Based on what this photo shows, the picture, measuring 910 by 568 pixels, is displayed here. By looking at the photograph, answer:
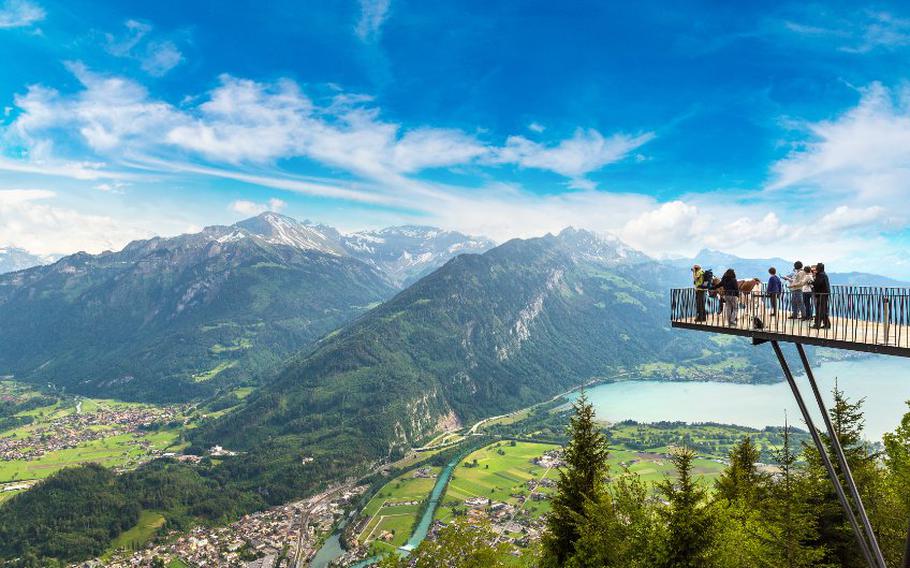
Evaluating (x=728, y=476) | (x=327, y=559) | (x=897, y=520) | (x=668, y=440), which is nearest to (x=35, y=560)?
(x=327, y=559)

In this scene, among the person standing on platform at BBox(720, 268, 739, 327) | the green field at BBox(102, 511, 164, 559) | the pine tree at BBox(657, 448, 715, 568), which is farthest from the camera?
the green field at BBox(102, 511, 164, 559)

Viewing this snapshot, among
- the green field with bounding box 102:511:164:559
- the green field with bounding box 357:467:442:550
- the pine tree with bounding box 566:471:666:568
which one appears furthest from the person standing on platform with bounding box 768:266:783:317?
the green field with bounding box 102:511:164:559

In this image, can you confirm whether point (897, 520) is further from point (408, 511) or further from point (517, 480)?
point (517, 480)

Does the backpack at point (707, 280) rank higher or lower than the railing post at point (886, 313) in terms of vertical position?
higher

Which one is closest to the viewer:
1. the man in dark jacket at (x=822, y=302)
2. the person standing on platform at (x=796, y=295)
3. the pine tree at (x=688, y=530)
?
the man in dark jacket at (x=822, y=302)

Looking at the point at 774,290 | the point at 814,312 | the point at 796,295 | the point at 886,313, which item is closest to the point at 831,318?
the point at 814,312

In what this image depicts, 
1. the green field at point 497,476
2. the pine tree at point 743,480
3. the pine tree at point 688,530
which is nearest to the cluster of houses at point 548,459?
the green field at point 497,476

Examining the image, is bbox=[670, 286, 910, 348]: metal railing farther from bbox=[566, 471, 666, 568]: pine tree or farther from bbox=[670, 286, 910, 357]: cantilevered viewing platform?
bbox=[566, 471, 666, 568]: pine tree

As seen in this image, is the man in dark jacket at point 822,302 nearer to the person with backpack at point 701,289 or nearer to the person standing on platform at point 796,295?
the person standing on platform at point 796,295
